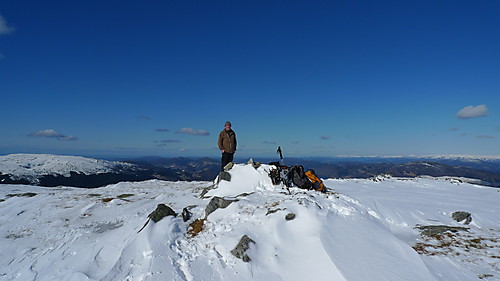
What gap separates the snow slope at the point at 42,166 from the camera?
10225 cm

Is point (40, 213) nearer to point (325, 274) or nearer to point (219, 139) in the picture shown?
point (219, 139)

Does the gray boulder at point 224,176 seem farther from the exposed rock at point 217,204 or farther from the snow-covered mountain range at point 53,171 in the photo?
the snow-covered mountain range at point 53,171

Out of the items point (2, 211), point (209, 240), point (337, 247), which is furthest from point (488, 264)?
point (2, 211)

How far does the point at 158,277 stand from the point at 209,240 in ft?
6.81

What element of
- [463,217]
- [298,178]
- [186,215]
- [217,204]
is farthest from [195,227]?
[463,217]

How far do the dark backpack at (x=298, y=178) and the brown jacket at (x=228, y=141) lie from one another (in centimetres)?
513

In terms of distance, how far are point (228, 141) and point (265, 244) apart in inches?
397

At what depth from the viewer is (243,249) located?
6270 millimetres

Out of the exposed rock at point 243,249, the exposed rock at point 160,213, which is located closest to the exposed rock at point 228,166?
the exposed rock at point 160,213

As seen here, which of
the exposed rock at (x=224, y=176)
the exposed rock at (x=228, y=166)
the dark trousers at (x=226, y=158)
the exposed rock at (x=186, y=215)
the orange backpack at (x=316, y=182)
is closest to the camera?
the exposed rock at (x=186, y=215)

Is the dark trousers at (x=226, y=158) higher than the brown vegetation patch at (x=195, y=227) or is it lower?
higher

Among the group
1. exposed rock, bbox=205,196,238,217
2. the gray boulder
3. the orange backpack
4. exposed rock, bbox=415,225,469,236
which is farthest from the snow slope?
exposed rock, bbox=415,225,469,236

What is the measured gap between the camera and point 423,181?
19.9 m

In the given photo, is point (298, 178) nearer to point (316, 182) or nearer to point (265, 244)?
point (316, 182)
